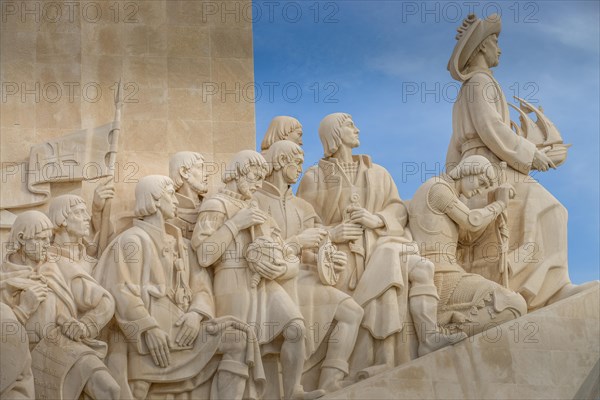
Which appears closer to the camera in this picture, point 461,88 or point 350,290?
point 350,290

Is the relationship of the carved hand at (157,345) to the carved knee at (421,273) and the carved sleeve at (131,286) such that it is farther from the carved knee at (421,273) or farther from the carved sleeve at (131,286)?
the carved knee at (421,273)

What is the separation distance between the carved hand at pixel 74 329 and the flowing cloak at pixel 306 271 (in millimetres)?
1889

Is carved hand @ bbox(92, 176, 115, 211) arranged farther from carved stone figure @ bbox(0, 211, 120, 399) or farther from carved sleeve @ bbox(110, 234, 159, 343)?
carved stone figure @ bbox(0, 211, 120, 399)

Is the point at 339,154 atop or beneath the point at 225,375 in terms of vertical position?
atop

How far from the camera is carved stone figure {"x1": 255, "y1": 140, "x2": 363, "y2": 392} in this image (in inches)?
619

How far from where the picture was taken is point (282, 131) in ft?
56.4

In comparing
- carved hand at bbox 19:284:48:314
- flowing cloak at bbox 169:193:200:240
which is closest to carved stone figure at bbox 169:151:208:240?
flowing cloak at bbox 169:193:200:240

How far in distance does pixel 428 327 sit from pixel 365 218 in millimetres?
1132

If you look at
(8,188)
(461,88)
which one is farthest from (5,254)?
(461,88)

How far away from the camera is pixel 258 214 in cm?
1595

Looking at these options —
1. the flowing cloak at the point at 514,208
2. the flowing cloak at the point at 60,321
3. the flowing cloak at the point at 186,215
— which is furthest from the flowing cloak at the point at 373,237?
the flowing cloak at the point at 60,321

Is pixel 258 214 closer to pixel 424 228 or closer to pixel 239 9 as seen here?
pixel 424 228

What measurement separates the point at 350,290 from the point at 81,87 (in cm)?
317

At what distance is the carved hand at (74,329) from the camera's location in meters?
15.1
